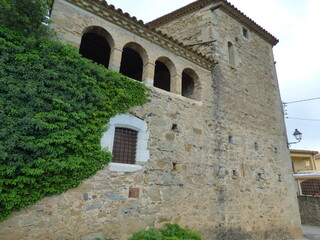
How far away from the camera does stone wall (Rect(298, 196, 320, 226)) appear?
1136 cm

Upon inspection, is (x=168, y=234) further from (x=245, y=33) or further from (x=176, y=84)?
(x=245, y=33)

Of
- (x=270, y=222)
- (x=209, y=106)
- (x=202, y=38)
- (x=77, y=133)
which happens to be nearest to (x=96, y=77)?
(x=77, y=133)

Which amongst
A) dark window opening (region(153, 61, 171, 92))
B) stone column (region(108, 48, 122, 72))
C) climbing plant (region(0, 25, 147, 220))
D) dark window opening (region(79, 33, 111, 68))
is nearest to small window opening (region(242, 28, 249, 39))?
dark window opening (region(153, 61, 171, 92))

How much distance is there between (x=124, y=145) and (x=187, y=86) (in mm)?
3439

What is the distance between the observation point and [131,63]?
7570 millimetres

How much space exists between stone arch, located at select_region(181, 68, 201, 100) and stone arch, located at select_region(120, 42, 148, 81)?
1.58 m

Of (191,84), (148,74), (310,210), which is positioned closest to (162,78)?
(191,84)

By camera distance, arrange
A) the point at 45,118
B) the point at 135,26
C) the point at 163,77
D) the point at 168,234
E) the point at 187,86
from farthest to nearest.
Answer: the point at 163,77 → the point at 187,86 → the point at 135,26 → the point at 168,234 → the point at 45,118

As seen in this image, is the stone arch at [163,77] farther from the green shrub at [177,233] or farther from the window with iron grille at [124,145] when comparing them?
the green shrub at [177,233]

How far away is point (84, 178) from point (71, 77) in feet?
6.54

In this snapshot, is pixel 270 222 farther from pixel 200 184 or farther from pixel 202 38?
pixel 202 38

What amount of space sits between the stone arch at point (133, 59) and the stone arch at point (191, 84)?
1582 millimetres

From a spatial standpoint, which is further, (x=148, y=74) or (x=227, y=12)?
(x=227, y=12)

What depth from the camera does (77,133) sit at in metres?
3.86
